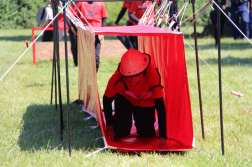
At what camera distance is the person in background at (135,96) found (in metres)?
2.74

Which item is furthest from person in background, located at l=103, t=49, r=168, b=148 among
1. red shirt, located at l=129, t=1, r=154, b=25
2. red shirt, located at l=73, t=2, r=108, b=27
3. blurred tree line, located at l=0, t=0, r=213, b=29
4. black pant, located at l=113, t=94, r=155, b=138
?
blurred tree line, located at l=0, t=0, r=213, b=29

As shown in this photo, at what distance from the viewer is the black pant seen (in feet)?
10.3

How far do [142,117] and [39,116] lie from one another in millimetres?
1578

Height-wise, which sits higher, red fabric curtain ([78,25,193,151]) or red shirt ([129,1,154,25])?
red shirt ([129,1,154,25])

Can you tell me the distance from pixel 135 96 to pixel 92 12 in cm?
300

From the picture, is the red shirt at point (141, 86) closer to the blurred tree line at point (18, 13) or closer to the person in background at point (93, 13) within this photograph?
the person in background at point (93, 13)

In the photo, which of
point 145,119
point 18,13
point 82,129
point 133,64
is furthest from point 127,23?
point 18,13

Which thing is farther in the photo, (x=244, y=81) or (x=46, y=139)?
(x=244, y=81)

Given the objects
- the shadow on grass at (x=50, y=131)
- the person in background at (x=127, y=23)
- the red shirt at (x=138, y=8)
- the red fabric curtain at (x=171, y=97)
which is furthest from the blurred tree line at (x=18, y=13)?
the red fabric curtain at (x=171, y=97)

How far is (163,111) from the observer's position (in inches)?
112

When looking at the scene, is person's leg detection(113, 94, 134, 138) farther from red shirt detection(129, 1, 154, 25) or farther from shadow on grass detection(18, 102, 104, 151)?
red shirt detection(129, 1, 154, 25)

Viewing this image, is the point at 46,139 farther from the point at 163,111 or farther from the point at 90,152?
the point at 163,111

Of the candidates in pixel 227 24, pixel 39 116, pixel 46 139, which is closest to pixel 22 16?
pixel 227 24

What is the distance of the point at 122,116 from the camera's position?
3.16 metres
